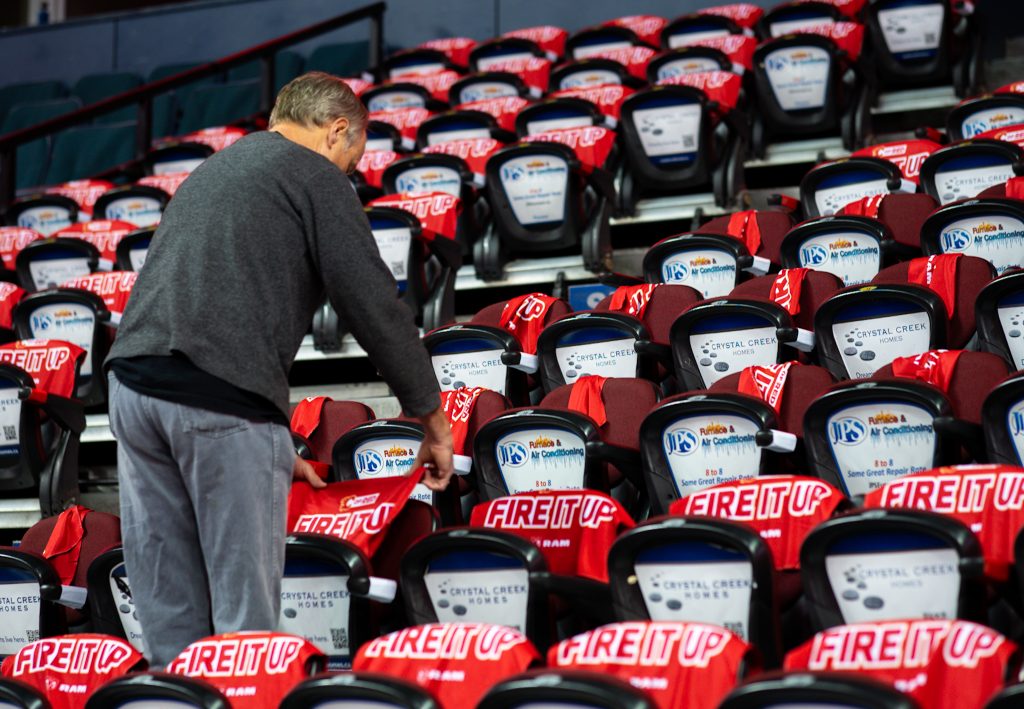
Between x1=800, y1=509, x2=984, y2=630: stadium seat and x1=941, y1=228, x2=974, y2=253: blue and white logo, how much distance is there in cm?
184

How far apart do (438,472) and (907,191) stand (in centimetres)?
259

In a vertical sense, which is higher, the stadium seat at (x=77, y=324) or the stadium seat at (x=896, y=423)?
the stadium seat at (x=896, y=423)

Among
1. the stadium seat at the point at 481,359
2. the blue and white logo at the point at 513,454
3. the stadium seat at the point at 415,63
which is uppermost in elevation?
the stadium seat at the point at 415,63

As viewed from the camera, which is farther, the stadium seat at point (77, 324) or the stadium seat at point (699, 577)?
the stadium seat at point (77, 324)

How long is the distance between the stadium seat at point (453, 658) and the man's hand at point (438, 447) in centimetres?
27

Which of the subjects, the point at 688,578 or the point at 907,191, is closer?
the point at 688,578

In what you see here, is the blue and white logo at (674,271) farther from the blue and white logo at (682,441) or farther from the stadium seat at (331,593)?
the stadium seat at (331,593)

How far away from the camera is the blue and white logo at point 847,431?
9.19 ft

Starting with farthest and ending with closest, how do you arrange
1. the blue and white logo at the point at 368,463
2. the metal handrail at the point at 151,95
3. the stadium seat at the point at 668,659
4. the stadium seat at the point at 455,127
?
the metal handrail at the point at 151,95 < the stadium seat at the point at 455,127 < the blue and white logo at the point at 368,463 < the stadium seat at the point at 668,659

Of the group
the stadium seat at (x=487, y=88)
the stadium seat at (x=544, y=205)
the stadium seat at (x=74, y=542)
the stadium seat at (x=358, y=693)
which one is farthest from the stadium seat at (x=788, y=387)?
the stadium seat at (x=487, y=88)

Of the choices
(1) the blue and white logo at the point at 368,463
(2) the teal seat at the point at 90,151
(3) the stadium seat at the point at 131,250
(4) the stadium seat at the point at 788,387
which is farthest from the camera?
(2) the teal seat at the point at 90,151

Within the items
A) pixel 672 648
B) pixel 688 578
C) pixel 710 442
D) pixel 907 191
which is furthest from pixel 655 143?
pixel 672 648

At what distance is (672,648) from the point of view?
Answer: 1.95 metres

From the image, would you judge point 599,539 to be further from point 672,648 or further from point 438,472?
point 672,648
